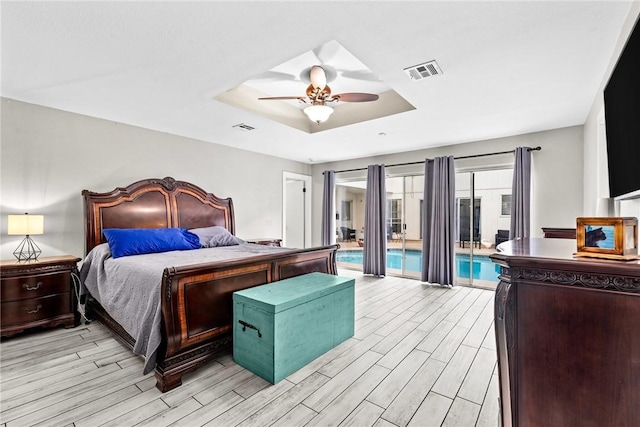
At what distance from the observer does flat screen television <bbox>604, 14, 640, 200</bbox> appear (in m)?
1.49

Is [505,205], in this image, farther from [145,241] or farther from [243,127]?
[145,241]

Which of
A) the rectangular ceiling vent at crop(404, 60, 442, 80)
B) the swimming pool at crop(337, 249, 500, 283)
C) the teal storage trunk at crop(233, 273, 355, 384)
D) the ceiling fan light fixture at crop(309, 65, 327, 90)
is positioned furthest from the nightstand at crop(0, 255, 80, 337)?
the swimming pool at crop(337, 249, 500, 283)

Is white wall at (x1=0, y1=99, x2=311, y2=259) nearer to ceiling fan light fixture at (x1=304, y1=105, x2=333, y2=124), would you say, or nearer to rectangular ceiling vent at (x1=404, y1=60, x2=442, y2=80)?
ceiling fan light fixture at (x1=304, y1=105, x2=333, y2=124)

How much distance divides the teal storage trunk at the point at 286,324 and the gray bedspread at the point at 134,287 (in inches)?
22.6

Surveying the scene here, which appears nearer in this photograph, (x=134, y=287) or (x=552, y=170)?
(x=134, y=287)

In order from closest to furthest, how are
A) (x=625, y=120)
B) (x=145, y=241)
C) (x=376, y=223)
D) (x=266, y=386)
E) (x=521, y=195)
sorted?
1. (x=625, y=120)
2. (x=266, y=386)
3. (x=145, y=241)
4. (x=521, y=195)
5. (x=376, y=223)

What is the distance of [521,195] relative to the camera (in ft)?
14.5

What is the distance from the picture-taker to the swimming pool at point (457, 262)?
642 centimetres

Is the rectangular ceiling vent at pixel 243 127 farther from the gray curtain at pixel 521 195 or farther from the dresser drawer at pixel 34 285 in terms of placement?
the gray curtain at pixel 521 195

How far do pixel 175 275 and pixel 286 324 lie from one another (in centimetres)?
90

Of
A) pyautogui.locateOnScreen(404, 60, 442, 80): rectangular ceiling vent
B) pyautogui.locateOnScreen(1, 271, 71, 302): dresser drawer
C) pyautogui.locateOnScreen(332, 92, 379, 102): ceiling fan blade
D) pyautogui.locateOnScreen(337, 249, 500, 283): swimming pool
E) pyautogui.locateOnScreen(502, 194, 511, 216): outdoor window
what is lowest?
pyautogui.locateOnScreen(337, 249, 500, 283): swimming pool

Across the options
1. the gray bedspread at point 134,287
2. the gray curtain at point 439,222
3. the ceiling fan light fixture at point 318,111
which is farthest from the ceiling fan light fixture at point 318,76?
the gray curtain at point 439,222

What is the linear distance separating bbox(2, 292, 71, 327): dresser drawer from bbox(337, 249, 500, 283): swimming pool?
5688mm

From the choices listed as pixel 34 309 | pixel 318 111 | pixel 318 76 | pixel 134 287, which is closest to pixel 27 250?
pixel 34 309
